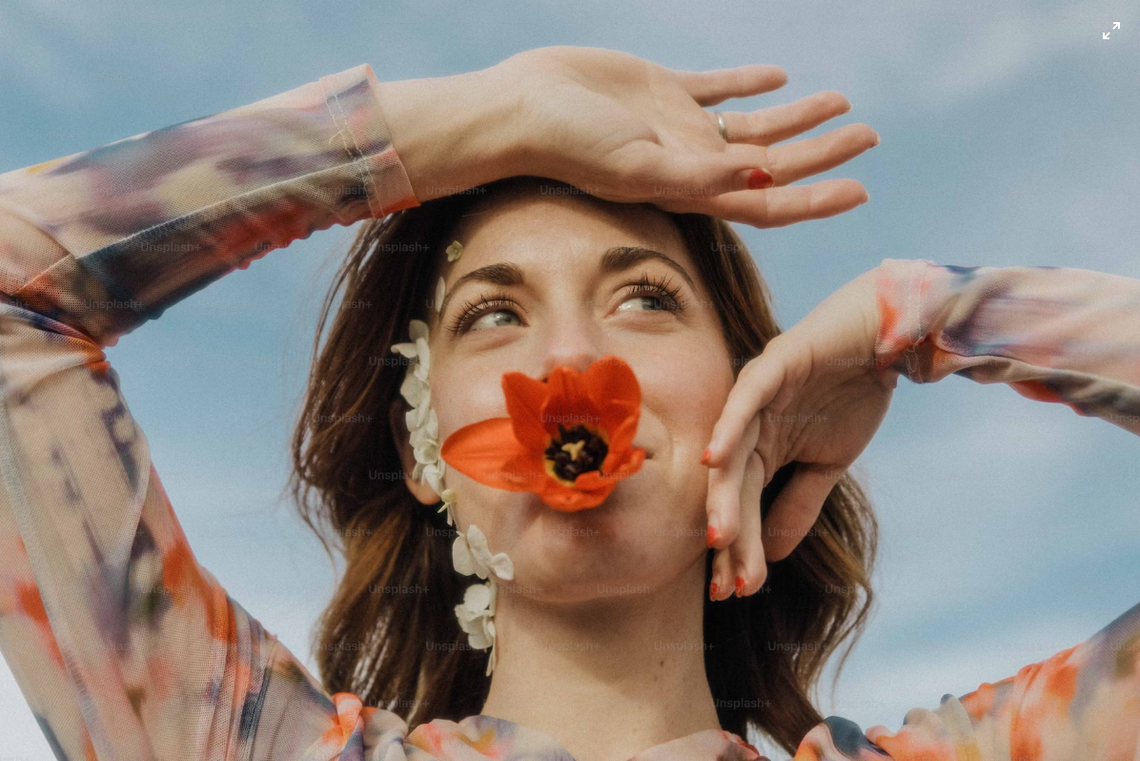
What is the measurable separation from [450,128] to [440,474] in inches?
31.8

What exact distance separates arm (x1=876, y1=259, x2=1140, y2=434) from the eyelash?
0.47 meters

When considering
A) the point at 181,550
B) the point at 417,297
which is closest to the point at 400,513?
→ the point at 417,297

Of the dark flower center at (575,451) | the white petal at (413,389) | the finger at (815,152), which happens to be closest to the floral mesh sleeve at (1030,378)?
the finger at (815,152)

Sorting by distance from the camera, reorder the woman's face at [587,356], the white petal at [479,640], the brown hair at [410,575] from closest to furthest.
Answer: the woman's face at [587,356] → the white petal at [479,640] → the brown hair at [410,575]

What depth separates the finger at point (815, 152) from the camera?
2.80m

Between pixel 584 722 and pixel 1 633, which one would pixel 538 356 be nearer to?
pixel 584 722

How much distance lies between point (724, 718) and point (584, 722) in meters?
0.72

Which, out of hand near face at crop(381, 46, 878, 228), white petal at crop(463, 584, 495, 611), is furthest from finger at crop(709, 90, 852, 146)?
white petal at crop(463, 584, 495, 611)

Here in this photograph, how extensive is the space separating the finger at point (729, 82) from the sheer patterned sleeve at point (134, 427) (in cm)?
85

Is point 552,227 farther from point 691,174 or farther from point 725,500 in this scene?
point 725,500

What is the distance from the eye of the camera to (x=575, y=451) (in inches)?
92.8

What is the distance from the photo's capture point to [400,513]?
3.25 metres

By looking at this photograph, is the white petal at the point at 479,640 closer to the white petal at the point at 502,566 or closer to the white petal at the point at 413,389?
the white petal at the point at 502,566

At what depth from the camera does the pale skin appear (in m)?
2.50
